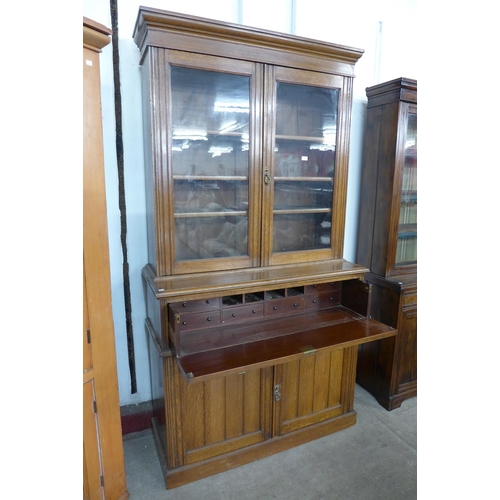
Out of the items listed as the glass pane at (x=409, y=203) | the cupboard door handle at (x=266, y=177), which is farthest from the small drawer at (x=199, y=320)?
the glass pane at (x=409, y=203)

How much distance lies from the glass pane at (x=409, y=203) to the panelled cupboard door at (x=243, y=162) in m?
0.55

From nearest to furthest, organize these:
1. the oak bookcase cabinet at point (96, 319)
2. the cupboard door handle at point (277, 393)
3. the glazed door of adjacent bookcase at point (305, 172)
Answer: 1. the oak bookcase cabinet at point (96, 319)
2. the glazed door of adjacent bookcase at point (305, 172)
3. the cupboard door handle at point (277, 393)

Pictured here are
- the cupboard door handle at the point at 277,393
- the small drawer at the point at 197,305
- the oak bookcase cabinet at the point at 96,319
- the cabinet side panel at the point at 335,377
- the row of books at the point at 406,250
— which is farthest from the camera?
the row of books at the point at 406,250

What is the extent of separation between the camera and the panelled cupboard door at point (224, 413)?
177 centimetres

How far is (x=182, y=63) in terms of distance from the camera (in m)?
1.53

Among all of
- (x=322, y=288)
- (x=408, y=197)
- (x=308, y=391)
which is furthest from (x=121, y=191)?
(x=408, y=197)

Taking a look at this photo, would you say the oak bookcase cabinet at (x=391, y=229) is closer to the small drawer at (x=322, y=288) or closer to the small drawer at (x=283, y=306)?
the small drawer at (x=322, y=288)

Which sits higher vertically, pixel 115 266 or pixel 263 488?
pixel 115 266

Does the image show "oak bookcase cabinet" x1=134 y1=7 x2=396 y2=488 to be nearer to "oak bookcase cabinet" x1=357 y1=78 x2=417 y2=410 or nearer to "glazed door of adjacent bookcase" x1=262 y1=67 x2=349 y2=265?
"glazed door of adjacent bookcase" x1=262 y1=67 x2=349 y2=265

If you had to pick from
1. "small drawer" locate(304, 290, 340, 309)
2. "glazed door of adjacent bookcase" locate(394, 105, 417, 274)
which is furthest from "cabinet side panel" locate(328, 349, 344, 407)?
"glazed door of adjacent bookcase" locate(394, 105, 417, 274)

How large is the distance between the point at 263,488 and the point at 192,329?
0.89 m
